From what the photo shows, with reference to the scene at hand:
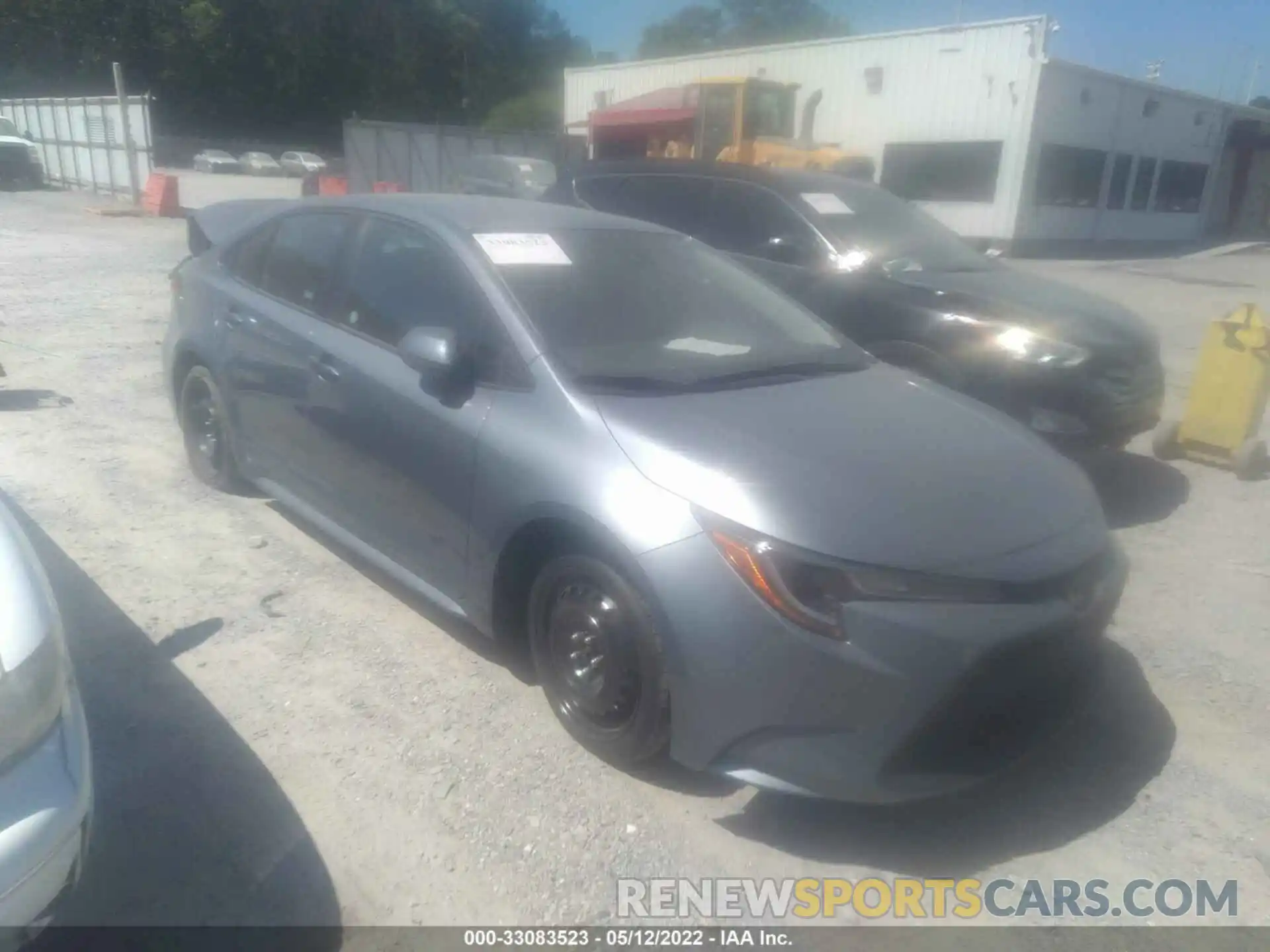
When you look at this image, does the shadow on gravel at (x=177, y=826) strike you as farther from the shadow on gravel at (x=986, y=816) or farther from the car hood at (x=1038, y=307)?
the car hood at (x=1038, y=307)

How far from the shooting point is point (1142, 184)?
26.8m

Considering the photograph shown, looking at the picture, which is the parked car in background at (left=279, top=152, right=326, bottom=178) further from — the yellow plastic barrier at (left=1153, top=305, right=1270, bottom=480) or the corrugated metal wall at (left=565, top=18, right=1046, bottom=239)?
the yellow plastic barrier at (left=1153, top=305, right=1270, bottom=480)

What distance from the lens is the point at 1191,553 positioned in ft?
15.9

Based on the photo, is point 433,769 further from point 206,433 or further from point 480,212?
point 206,433

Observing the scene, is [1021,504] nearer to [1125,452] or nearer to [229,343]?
[229,343]

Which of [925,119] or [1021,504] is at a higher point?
[925,119]

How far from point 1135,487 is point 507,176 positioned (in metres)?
15.1

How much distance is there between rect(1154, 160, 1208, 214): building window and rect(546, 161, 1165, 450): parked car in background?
2541 cm

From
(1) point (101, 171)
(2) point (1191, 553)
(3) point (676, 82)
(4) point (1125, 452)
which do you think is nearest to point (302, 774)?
(2) point (1191, 553)

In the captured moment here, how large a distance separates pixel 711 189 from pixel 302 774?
15.4 feet

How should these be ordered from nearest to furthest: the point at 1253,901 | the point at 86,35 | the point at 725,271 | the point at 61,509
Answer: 1. the point at 1253,901
2. the point at 725,271
3. the point at 61,509
4. the point at 86,35

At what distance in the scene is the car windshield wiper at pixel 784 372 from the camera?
328 centimetres

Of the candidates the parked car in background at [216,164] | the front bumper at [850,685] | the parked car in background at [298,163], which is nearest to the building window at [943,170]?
the front bumper at [850,685]

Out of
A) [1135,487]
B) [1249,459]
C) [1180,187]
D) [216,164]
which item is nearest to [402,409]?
[1135,487]
